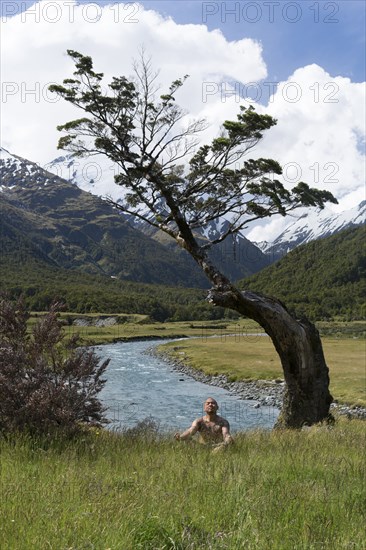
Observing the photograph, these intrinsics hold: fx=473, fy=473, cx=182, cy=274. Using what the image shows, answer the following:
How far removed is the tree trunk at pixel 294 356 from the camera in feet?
43.5

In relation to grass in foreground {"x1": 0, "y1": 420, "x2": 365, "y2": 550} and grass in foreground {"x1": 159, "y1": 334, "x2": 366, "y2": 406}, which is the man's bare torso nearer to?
grass in foreground {"x1": 0, "y1": 420, "x2": 365, "y2": 550}

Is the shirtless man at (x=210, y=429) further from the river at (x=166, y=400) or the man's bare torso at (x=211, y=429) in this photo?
the river at (x=166, y=400)

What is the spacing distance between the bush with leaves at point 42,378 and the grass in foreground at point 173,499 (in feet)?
1.80

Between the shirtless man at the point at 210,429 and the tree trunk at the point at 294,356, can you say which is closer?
the shirtless man at the point at 210,429

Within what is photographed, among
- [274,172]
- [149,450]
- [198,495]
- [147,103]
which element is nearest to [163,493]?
[198,495]

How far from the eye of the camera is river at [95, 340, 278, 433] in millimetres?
30047

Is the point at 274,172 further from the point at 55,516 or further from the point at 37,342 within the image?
the point at 55,516

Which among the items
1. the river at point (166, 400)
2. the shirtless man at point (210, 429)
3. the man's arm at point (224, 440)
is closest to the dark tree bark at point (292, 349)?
the shirtless man at point (210, 429)

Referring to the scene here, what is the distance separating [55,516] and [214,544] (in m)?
1.20

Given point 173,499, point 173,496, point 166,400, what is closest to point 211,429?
point 173,496

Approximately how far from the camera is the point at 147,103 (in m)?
16.4

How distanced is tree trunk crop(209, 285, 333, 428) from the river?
26.4ft

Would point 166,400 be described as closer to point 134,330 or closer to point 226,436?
point 226,436

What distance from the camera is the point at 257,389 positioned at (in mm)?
44750
